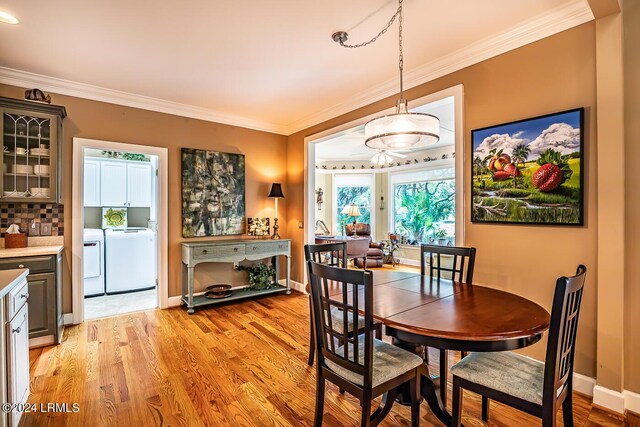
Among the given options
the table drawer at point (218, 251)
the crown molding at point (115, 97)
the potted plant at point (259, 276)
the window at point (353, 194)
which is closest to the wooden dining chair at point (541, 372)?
the table drawer at point (218, 251)

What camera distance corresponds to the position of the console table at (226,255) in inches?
157

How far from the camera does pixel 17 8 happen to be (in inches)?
87.7

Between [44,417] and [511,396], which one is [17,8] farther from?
[511,396]

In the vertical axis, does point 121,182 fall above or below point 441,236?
above

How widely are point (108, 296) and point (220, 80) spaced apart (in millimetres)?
3697

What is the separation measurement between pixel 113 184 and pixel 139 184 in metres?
0.39

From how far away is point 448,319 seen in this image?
1.56 meters

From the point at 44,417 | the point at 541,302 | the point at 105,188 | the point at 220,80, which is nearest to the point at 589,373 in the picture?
the point at 541,302

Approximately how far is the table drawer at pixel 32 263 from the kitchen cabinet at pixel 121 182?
2.49 metres

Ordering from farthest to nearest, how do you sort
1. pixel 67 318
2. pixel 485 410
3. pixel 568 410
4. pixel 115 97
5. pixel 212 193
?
pixel 212 193 → pixel 115 97 → pixel 67 318 → pixel 485 410 → pixel 568 410

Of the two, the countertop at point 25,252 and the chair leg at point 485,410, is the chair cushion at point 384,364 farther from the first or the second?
the countertop at point 25,252

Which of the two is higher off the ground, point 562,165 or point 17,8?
point 17,8

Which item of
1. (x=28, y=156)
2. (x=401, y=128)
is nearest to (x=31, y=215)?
(x=28, y=156)

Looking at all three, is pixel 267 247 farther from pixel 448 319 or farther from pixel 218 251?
pixel 448 319
